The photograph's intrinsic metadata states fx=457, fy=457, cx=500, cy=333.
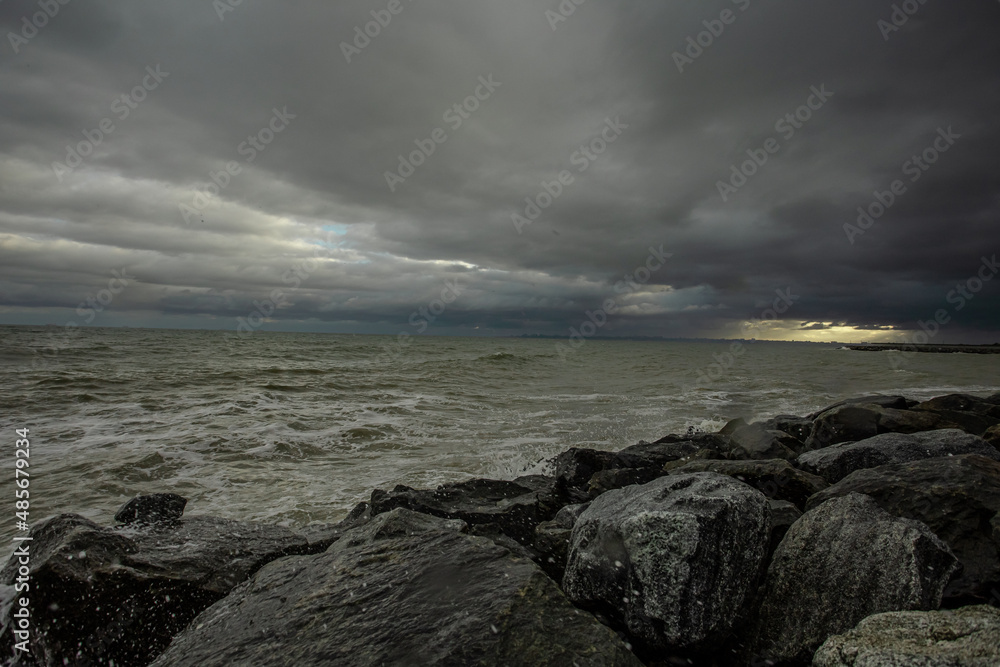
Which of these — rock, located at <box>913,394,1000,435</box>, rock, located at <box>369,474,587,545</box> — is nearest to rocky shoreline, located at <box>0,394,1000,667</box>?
rock, located at <box>369,474,587,545</box>

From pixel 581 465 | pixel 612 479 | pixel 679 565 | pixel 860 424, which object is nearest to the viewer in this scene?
pixel 679 565

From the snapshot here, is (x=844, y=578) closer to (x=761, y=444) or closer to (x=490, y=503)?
(x=490, y=503)

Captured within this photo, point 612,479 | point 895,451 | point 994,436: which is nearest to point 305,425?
point 612,479

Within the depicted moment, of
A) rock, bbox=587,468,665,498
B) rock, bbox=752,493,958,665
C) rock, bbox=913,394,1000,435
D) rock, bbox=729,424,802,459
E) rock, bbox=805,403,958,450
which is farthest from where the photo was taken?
rock, bbox=913,394,1000,435

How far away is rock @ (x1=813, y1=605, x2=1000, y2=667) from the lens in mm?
2180

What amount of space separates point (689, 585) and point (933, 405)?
45.9 feet

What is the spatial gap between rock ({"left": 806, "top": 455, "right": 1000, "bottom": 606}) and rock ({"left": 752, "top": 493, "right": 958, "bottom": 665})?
3.10 feet

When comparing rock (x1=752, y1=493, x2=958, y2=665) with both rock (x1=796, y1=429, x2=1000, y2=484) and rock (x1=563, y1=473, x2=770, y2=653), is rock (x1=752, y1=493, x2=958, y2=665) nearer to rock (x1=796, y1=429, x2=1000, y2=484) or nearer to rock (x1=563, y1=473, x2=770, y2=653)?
rock (x1=563, y1=473, x2=770, y2=653)

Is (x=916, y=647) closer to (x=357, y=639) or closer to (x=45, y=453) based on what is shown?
(x=357, y=639)

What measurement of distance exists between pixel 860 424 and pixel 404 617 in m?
10.5

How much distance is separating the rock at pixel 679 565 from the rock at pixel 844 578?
230 mm

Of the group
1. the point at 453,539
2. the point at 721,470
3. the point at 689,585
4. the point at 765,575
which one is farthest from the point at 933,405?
the point at 453,539

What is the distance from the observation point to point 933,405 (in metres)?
12.4

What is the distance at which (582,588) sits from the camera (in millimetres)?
3670
